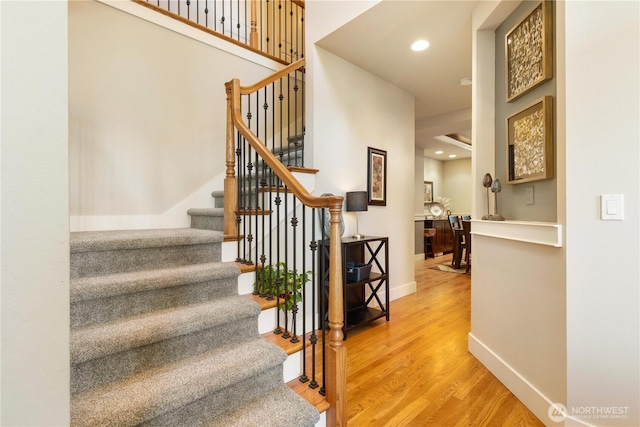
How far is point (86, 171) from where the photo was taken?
8.14 feet

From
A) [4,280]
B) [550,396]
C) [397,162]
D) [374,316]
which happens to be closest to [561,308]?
[550,396]

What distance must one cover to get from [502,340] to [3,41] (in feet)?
8.90

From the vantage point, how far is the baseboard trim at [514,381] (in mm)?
1682

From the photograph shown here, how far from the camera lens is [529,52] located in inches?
76.2

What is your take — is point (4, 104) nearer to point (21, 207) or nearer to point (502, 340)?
point (21, 207)

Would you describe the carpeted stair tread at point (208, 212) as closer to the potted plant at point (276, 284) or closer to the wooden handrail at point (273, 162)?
the wooden handrail at point (273, 162)

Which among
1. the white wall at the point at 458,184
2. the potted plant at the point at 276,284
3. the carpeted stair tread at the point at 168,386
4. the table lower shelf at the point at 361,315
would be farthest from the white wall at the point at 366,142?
the white wall at the point at 458,184

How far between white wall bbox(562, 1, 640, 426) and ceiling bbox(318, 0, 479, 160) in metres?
1.16

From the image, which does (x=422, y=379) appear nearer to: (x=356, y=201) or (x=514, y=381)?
(x=514, y=381)

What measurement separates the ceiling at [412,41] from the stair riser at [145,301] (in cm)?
242

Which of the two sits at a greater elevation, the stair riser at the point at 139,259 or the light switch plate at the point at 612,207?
the light switch plate at the point at 612,207

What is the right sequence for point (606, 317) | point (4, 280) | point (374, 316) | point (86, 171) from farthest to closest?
point (374, 316)
point (86, 171)
point (606, 317)
point (4, 280)

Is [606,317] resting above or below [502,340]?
above

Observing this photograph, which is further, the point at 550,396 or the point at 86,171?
the point at 86,171
